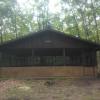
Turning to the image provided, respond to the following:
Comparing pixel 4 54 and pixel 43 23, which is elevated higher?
pixel 43 23

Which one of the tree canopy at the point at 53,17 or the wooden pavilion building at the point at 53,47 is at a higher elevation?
the tree canopy at the point at 53,17

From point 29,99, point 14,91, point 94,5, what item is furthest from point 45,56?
point 94,5

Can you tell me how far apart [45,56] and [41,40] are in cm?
340

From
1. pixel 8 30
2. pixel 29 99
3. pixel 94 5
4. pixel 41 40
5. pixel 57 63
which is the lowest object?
pixel 29 99

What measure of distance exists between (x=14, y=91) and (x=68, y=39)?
27.3ft

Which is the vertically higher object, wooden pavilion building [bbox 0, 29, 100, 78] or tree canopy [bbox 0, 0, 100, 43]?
tree canopy [bbox 0, 0, 100, 43]

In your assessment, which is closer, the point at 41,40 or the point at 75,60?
the point at 41,40

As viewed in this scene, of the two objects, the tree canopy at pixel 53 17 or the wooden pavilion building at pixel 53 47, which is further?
the tree canopy at pixel 53 17

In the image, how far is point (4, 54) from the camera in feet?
75.6

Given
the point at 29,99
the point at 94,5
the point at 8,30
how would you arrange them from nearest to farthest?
the point at 29,99 → the point at 94,5 → the point at 8,30

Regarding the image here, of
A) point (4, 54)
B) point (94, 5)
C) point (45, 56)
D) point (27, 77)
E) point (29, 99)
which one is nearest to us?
point (29, 99)

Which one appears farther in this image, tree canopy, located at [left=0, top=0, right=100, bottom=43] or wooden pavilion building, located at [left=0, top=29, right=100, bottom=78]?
tree canopy, located at [left=0, top=0, right=100, bottom=43]

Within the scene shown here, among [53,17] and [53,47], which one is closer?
[53,47]

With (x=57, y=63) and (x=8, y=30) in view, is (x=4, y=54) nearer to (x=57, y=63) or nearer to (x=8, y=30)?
(x=57, y=63)
